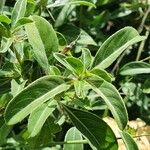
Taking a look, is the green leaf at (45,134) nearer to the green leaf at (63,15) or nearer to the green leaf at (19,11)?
the green leaf at (19,11)

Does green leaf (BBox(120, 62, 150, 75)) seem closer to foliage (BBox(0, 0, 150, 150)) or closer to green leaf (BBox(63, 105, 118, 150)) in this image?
foliage (BBox(0, 0, 150, 150))

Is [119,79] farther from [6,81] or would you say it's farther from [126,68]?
[6,81]

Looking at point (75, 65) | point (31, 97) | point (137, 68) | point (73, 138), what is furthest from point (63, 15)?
point (31, 97)

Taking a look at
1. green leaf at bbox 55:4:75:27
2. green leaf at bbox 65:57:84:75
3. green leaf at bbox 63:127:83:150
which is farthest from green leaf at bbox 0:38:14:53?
green leaf at bbox 55:4:75:27

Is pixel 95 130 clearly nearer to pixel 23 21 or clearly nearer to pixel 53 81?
pixel 53 81

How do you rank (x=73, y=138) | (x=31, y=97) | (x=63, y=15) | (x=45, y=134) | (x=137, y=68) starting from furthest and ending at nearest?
1. (x=63, y=15)
2. (x=137, y=68)
3. (x=73, y=138)
4. (x=45, y=134)
5. (x=31, y=97)

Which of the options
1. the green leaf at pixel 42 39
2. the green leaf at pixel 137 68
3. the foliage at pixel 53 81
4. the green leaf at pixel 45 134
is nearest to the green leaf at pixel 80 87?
the foliage at pixel 53 81
